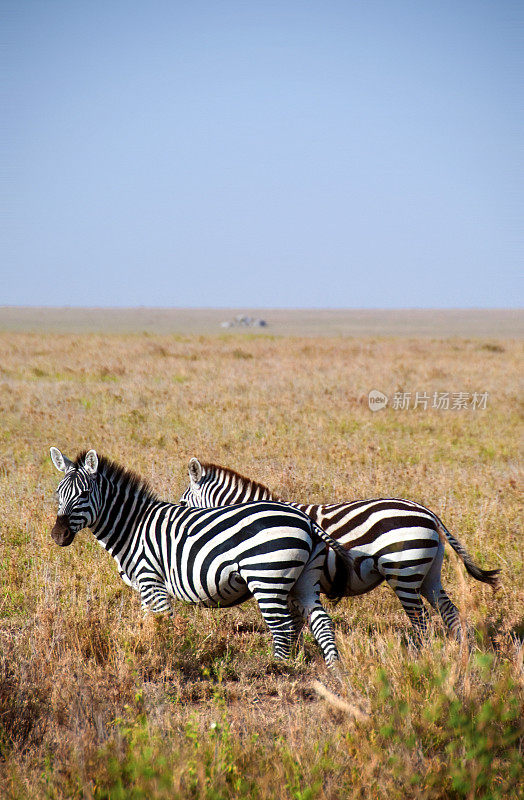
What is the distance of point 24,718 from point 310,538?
6.13 ft

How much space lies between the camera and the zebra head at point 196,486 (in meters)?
5.62

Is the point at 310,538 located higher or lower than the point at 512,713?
higher

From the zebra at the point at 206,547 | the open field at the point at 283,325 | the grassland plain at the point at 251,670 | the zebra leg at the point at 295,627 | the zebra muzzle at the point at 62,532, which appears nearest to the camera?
the grassland plain at the point at 251,670

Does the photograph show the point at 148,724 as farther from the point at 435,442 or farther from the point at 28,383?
the point at 28,383

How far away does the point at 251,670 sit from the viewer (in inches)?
168

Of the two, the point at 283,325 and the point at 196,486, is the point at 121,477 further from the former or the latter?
the point at 283,325

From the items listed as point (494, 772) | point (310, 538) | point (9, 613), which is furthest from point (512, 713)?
point (9, 613)

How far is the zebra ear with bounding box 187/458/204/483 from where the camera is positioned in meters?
5.62

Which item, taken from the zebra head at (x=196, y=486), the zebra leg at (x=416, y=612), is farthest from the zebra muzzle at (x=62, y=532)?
the zebra leg at (x=416, y=612)

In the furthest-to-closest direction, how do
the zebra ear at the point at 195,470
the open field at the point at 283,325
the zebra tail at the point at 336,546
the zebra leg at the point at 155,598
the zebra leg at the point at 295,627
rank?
the open field at the point at 283,325 → the zebra ear at the point at 195,470 → the zebra leg at the point at 155,598 → the zebra leg at the point at 295,627 → the zebra tail at the point at 336,546

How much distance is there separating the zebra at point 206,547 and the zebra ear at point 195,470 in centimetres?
53

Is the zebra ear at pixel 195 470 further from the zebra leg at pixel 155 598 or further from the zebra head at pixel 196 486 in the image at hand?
the zebra leg at pixel 155 598

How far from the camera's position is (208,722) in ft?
11.6

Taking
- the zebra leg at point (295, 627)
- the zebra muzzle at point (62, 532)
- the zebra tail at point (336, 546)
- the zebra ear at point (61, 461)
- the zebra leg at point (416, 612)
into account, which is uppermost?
the zebra ear at point (61, 461)
